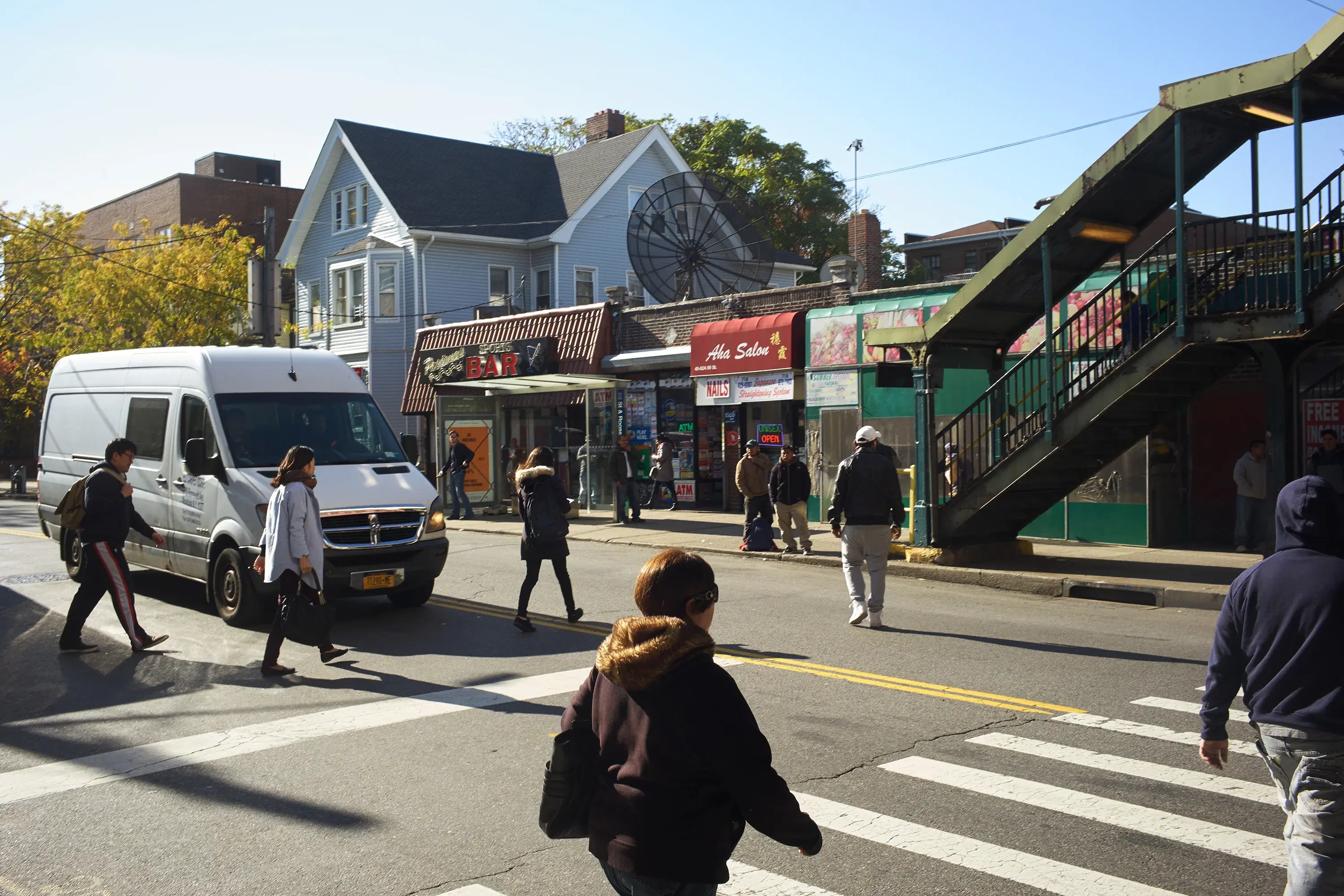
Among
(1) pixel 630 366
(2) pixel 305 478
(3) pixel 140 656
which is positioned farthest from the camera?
(1) pixel 630 366

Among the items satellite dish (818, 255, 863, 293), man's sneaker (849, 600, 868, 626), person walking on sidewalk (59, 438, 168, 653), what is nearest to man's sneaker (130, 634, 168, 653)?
person walking on sidewalk (59, 438, 168, 653)

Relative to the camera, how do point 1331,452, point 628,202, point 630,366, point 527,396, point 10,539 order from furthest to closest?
1. point 628,202
2. point 527,396
3. point 630,366
4. point 10,539
5. point 1331,452

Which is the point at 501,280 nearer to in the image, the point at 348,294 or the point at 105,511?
the point at 348,294

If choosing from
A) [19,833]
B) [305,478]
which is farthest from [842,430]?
[19,833]

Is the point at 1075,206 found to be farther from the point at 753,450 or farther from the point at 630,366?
the point at 630,366

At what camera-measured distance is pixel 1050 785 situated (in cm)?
592

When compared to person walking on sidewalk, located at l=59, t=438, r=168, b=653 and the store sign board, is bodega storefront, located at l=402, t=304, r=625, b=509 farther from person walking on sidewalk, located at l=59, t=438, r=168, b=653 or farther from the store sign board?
person walking on sidewalk, located at l=59, t=438, r=168, b=653

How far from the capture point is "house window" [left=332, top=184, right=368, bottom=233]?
120 feet

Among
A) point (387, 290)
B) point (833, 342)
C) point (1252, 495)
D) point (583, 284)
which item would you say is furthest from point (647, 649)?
point (583, 284)

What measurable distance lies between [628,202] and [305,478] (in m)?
29.5

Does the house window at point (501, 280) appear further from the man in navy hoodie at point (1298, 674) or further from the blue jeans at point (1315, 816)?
the blue jeans at point (1315, 816)

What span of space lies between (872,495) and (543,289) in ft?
89.6

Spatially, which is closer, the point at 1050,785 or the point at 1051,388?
the point at 1050,785

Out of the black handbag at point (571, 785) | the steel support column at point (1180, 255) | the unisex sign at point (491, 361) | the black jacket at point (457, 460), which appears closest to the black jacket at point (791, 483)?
the steel support column at point (1180, 255)
